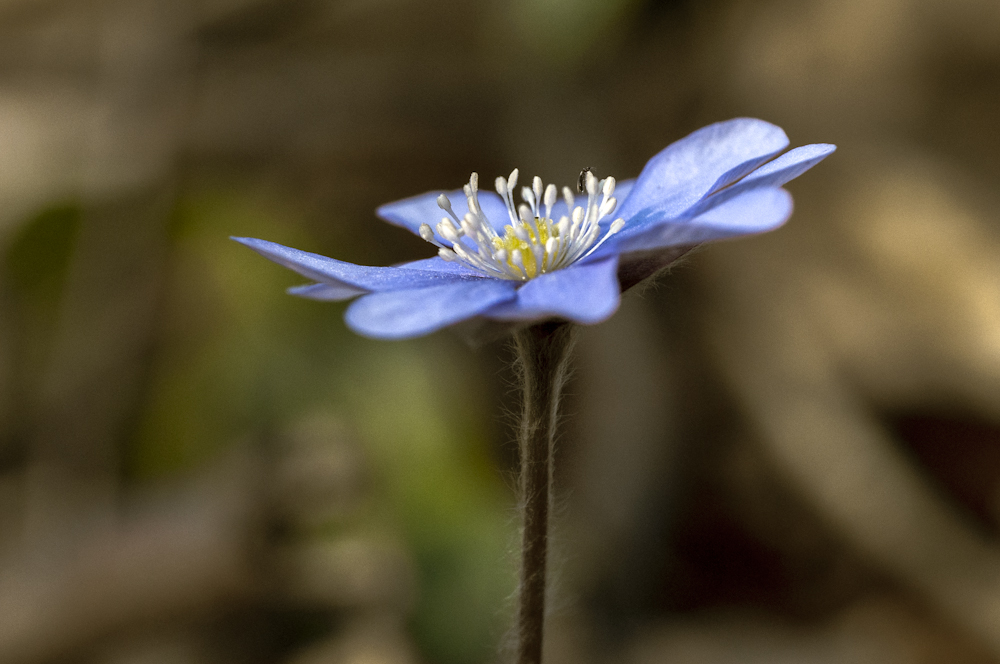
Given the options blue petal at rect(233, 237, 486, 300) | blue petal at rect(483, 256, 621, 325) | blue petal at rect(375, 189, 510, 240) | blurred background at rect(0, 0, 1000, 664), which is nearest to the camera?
blue petal at rect(483, 256, 621, 325)

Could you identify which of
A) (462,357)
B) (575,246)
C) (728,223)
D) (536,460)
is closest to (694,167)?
(575,246)

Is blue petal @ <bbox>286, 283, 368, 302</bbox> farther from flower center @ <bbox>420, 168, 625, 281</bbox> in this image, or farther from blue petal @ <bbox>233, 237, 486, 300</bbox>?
flower center @ <bbox>420, 168, 625, 281</bbox>

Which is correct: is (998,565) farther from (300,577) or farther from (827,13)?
(827,13)

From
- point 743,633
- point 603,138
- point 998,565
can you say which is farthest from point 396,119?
point 998,565

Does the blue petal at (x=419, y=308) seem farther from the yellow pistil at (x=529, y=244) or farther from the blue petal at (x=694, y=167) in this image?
the blue petal at (x=694, y=167)

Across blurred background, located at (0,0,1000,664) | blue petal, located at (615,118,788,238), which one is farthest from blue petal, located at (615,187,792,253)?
blurred background, located at (0,0,1000,664)

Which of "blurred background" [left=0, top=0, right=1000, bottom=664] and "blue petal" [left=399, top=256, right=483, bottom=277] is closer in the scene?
"blue petal" [left=399, top=256, right=483, bottom=277]
